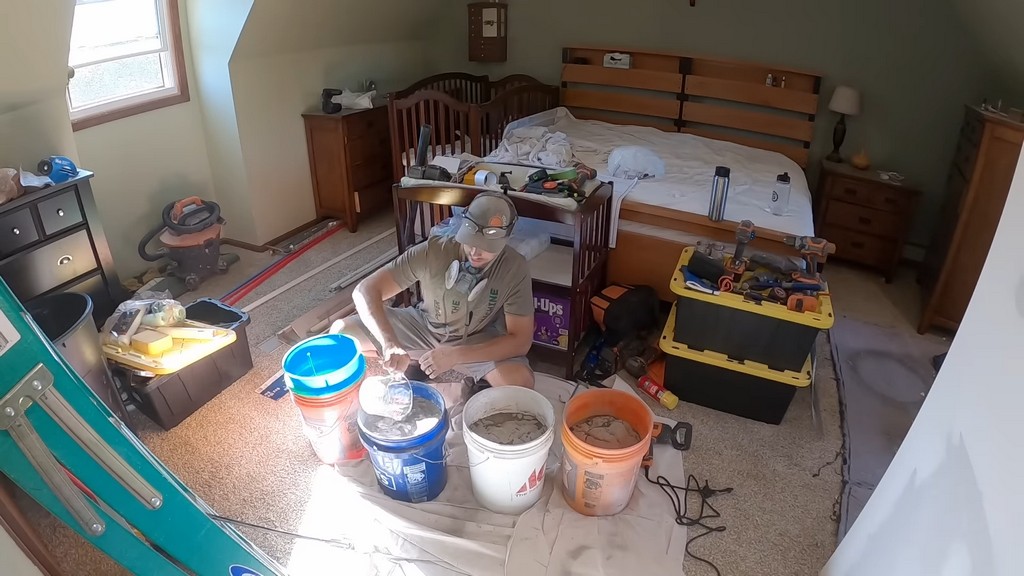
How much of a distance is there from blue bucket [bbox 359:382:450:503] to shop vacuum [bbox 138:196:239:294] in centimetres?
190

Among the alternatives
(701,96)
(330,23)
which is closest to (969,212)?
(701,96)

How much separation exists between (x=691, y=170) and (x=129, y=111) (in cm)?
292

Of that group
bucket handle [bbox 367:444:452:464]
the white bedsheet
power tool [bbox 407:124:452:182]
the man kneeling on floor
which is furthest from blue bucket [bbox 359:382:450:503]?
the white bedsheet

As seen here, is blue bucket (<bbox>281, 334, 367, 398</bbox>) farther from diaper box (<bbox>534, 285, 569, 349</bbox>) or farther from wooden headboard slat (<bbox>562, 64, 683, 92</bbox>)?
wooden headboard slat (<bbox>562, 64, 683, 92</bbox>)

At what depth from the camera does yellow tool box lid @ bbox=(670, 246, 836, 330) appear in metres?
2.16

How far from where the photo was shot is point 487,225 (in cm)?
206

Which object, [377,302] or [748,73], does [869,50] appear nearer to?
[748,73]

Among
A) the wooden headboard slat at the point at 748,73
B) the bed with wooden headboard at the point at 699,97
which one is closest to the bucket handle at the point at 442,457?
the bed with wooden headboard at the point at 699,97

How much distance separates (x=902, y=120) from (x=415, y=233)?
288 centimetres

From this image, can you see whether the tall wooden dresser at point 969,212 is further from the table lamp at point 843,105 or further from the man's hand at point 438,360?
the man's hand at point 438,360

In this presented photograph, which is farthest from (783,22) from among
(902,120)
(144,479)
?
(144,479)

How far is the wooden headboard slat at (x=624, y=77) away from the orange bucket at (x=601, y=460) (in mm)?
2699

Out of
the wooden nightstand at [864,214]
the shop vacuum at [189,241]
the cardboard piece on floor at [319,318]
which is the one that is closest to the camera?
the cardboard piece on floor at [319,318]

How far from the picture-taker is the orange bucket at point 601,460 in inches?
72.7
